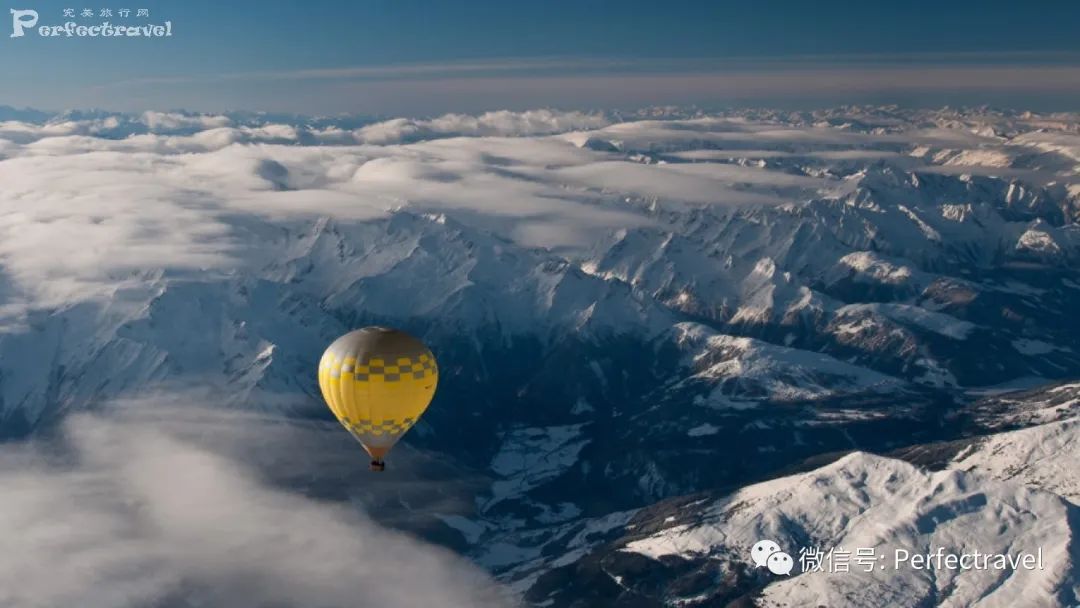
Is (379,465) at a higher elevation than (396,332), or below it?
below

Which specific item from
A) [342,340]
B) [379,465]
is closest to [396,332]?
[342,340]

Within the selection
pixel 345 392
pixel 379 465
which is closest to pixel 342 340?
pixel 345 392

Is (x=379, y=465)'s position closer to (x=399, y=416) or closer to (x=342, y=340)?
(x=399, y=416)

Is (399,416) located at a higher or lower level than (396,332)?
lower

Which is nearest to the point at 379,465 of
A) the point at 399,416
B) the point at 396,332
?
the point at 399,416

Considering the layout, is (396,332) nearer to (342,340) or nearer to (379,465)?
(342,340)

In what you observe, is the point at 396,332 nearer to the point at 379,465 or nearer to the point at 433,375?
the point at 433,375
